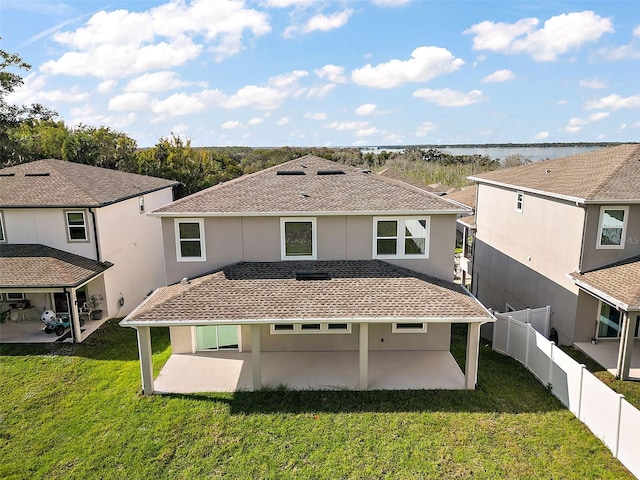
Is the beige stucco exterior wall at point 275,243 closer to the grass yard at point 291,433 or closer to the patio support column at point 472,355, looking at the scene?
the patio support column at point 472,355

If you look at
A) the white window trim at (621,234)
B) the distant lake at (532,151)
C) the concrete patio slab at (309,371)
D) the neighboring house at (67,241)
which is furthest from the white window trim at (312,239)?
the distant lake at (532,151)

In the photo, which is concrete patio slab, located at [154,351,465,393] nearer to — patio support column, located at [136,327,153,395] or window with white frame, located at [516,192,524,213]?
patio support column, located at [136,327,153,395]

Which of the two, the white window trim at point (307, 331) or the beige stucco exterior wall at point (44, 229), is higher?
the beige stucco exterior wall at point (44, 229)

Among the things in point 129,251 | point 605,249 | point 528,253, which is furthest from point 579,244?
point 129,251

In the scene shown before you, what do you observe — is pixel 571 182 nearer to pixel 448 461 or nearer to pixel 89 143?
pixel 448 461

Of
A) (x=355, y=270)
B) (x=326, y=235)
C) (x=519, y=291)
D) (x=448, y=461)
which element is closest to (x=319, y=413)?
(x=448, y=461)
